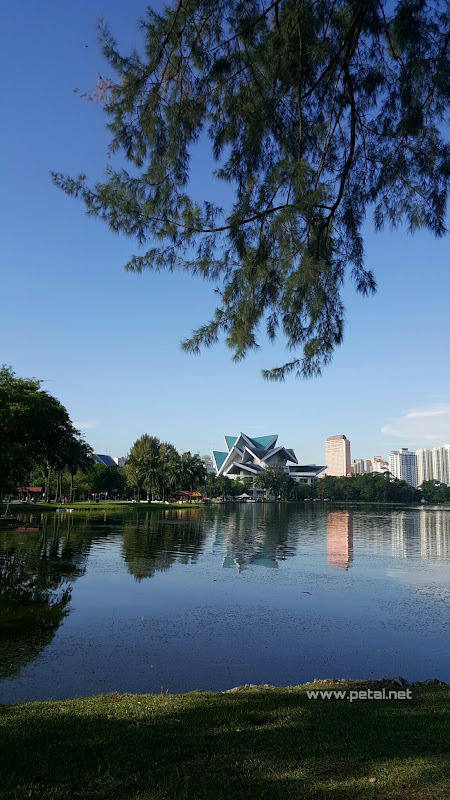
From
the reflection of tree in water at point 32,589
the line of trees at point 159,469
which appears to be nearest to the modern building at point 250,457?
the line of trees at point 159,469

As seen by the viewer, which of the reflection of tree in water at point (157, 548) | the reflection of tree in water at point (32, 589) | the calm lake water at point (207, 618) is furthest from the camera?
the reflection of tree in water at point (157, 548)

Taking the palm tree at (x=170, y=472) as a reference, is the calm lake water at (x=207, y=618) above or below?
below

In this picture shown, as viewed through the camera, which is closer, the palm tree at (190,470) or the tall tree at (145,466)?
the tall tree at (145,466)

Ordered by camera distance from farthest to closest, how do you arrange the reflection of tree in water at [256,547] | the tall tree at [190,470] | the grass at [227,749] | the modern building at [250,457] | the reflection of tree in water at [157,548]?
the modern building at [250,457] < the tall tree at [190,470] < the reflection of tree in water at [256,547] < the reflection of tree in water at [157,548] < the grass at [227,749]

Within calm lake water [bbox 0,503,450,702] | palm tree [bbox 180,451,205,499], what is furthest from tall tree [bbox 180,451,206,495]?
calm lake water [bbox 0,503,450,702]

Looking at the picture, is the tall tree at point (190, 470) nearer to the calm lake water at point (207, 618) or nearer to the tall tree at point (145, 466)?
the tall tree at point (145, 466)

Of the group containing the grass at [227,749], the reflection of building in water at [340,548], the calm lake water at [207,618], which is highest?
the grass at [227,749]

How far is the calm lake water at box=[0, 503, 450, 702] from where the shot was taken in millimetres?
7469

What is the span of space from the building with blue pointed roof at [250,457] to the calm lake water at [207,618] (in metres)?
119

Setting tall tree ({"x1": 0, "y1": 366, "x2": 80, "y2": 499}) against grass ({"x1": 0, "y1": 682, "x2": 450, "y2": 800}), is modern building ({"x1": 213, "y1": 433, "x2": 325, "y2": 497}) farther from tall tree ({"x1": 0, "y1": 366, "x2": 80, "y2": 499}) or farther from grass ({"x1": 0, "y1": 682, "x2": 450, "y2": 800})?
grass ({"x1": 0, "y1": 682, "x2": 450, "y2": 800})

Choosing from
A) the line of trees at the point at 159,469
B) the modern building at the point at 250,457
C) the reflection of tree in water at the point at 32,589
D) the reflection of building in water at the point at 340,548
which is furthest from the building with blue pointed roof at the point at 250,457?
the reflection of tree in water at the point at 32,589

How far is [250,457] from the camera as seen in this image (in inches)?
5595

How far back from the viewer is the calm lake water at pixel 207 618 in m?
7.47

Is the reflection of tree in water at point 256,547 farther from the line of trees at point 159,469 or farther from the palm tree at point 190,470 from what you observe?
the palm tree at point 190,470
